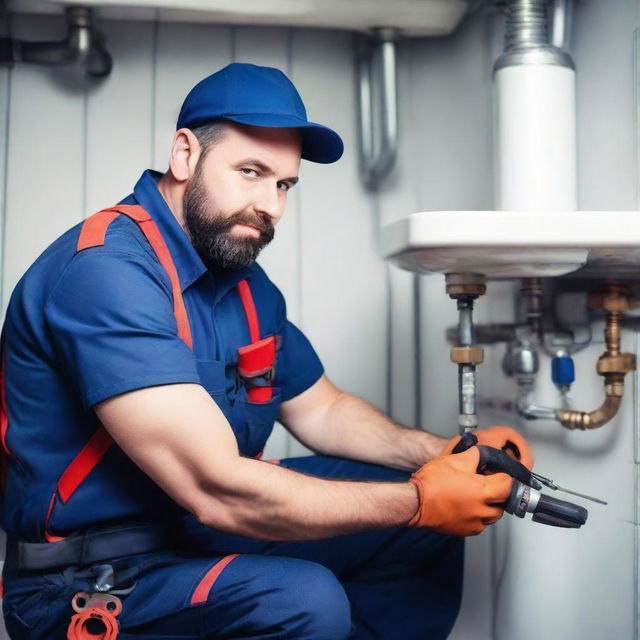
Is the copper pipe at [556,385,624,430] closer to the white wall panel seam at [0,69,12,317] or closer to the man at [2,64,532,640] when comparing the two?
the man at [2,64,532,640]

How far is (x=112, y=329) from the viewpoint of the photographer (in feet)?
2.90

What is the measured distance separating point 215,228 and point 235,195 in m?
0.05

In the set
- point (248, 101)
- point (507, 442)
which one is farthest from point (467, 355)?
point (248, 101)

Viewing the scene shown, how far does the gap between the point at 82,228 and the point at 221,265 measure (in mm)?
207

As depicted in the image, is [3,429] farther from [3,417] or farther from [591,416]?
[591,416]

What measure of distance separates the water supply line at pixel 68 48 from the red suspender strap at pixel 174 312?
1.96ft

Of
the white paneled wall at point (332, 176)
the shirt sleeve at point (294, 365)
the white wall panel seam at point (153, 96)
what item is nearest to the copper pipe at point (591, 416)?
the white paneled wall at point (332, 176)

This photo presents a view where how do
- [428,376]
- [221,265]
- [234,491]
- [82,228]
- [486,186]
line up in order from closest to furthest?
[234,491]
[82,228]
[221,265]
[486,186]
[428,376]

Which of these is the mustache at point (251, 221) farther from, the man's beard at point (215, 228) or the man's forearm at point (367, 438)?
the man's forearm at point (367, 438)

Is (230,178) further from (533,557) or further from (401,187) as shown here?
(533,557)

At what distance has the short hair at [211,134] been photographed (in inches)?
43.0

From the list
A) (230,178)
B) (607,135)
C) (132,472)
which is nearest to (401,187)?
(607,135)

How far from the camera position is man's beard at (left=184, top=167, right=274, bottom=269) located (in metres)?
1.09

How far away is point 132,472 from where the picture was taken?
100cm
